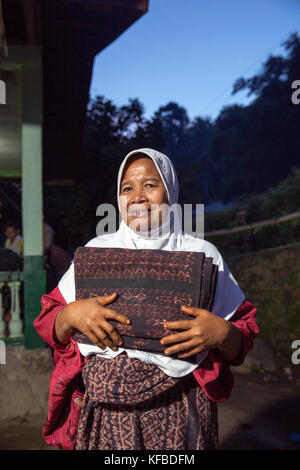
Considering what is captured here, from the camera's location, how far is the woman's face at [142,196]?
153 cm

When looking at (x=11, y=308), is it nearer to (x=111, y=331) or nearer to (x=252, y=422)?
(x=252, y=422)

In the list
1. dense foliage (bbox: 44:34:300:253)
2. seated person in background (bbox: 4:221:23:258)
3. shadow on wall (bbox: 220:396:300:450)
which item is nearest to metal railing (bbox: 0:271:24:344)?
seated person in background (bbox: 4:221:23:258)

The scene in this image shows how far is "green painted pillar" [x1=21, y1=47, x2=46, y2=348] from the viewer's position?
13.9ft

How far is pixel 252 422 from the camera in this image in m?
3.87

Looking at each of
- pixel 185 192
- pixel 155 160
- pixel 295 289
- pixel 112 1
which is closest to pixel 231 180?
pixel 185 192

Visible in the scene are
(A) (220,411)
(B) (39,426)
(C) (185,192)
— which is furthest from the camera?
(C) (185,192)

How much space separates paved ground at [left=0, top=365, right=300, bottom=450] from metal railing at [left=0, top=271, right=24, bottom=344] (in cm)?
82

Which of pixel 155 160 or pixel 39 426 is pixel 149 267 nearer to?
pixel 155 160

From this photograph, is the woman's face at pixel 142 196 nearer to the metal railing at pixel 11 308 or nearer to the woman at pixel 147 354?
the woman at pixel 147 354

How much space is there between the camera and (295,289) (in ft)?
18.2

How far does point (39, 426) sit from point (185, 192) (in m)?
9.89

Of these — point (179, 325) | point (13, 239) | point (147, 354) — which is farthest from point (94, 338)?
point (13, 239)

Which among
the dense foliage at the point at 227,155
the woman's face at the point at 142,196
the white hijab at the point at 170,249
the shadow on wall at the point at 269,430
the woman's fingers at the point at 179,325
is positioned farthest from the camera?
the dense foliage at the point at 227,155

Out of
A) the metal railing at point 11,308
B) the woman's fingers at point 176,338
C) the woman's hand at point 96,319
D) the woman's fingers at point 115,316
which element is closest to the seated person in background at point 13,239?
the metal railing at point 11,308
